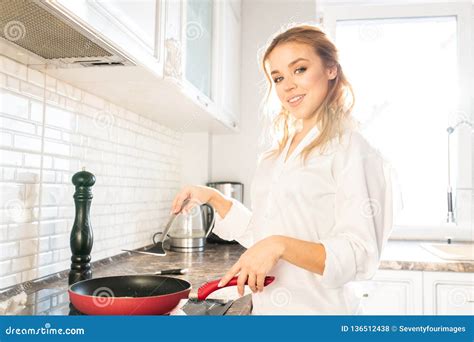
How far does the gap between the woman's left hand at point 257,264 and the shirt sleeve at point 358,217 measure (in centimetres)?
5

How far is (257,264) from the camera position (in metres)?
0.40

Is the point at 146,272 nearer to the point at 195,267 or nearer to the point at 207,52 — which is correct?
the point at 195,267

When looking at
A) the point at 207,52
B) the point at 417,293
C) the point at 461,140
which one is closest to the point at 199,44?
the point at 207,52

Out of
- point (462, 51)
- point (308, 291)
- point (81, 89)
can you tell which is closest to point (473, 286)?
point (308, 291)

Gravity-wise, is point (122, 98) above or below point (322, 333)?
above

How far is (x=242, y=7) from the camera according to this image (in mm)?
1432

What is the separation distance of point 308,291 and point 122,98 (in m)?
0.51

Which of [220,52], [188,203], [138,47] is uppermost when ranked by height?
[220,52]

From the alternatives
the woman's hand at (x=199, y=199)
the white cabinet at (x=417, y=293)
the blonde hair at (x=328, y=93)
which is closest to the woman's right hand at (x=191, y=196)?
the woman's hand at (x=199, y=199)

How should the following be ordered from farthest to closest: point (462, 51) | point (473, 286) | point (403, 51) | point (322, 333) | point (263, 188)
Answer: point (403, 51) < point (462, 51) < point (473, 286) < point (263, 188) < point (322, 333)

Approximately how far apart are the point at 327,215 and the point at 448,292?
657 mm

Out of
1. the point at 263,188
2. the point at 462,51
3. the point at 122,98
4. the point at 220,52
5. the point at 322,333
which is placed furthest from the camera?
the point at 462,51

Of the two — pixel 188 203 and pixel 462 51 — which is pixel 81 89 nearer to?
pixel 188 203

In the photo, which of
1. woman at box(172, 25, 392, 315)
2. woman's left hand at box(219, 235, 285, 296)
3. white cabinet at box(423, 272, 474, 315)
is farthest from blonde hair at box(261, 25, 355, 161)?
white cabinet at box(423, 272, 474, 315)
